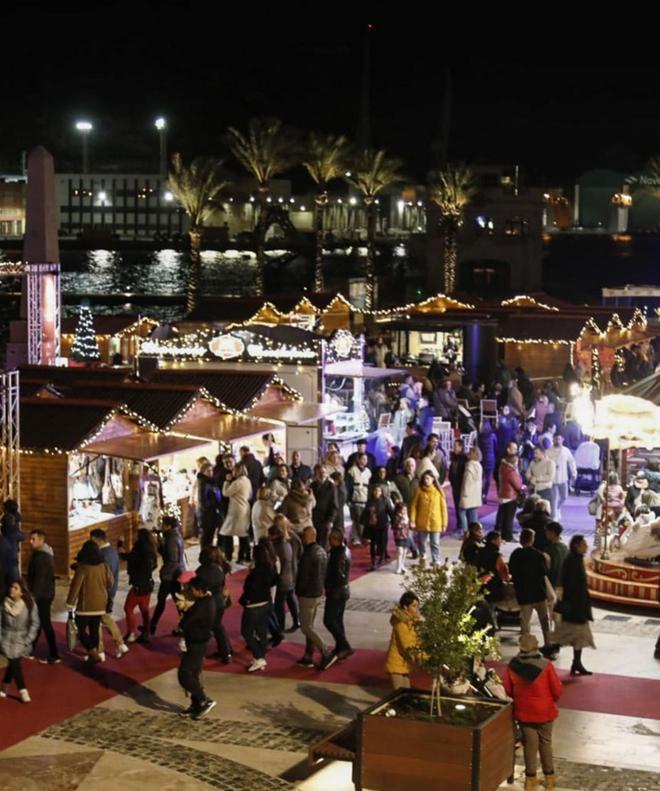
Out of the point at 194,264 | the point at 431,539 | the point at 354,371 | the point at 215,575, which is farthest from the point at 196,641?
the point at 194,264

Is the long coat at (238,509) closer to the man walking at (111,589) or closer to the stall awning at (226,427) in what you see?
the stall awning at (226,427)

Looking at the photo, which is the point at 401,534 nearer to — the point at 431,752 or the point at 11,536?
the point at 11,536

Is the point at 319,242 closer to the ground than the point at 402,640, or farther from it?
farther from it

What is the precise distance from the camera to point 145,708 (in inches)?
608

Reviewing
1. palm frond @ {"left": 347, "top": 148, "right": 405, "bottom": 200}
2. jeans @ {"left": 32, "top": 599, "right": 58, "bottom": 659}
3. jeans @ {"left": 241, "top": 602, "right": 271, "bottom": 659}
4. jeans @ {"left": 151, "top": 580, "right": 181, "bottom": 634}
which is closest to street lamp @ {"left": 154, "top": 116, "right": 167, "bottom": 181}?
palm frond @ {"left": 347, "top": 148, "right": 405, "bottom": 200}

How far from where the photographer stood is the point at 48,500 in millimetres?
21703

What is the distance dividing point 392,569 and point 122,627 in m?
4.73

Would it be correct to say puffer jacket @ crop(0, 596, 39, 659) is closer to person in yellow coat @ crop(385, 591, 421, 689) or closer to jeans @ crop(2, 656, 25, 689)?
jeans @ crop(2, 656, 25, 689)

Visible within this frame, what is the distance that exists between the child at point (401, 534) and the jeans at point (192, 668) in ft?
23.1

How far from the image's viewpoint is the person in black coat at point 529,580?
17125mm

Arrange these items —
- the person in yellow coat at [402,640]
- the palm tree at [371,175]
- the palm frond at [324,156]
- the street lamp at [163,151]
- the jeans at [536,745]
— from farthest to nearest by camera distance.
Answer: the street lamp at [163,151] < the palm tree at [371,175] < the palm frond at [324,156] < the person in yellow coat at [402,640] < the jeans at [536,745]

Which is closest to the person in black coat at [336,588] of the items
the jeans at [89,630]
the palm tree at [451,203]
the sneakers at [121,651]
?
A: the sneakers at [121,651]

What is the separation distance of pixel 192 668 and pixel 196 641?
0.79 ft

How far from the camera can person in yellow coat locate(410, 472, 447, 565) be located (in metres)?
21.7
